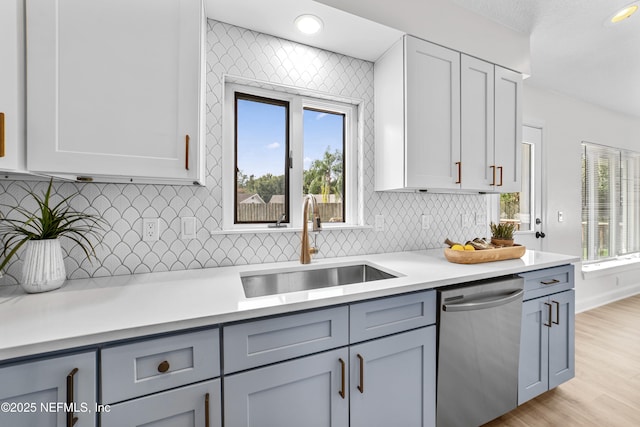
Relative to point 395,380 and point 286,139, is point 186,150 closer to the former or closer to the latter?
point 286,139

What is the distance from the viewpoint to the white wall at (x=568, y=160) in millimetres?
3072

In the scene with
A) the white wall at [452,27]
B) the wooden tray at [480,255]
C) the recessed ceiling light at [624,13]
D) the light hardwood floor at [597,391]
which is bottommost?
the light hardwood floor at [597,391]

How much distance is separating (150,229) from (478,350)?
1.82 metres

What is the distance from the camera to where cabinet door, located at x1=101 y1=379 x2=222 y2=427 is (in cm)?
82

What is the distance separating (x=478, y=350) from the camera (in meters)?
1.47

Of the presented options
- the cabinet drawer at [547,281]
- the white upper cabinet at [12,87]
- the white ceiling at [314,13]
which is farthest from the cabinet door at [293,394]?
the white ceiling at [314,13]

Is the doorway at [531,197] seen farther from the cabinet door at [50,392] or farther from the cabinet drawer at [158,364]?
the cabinet door at [50,392]

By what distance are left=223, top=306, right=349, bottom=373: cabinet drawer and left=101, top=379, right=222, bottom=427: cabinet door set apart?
99 mm

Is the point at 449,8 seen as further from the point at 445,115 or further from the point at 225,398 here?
the point at 225,398

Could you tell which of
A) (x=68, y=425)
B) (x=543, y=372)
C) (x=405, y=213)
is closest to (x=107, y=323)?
(x=68, y=425)

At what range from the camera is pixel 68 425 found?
2.54 feet

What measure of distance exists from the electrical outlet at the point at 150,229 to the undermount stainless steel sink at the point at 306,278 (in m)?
0.50

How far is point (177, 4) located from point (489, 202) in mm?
2704

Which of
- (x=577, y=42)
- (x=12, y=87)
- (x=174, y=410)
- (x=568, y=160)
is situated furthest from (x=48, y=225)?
(x=568, y=160)
